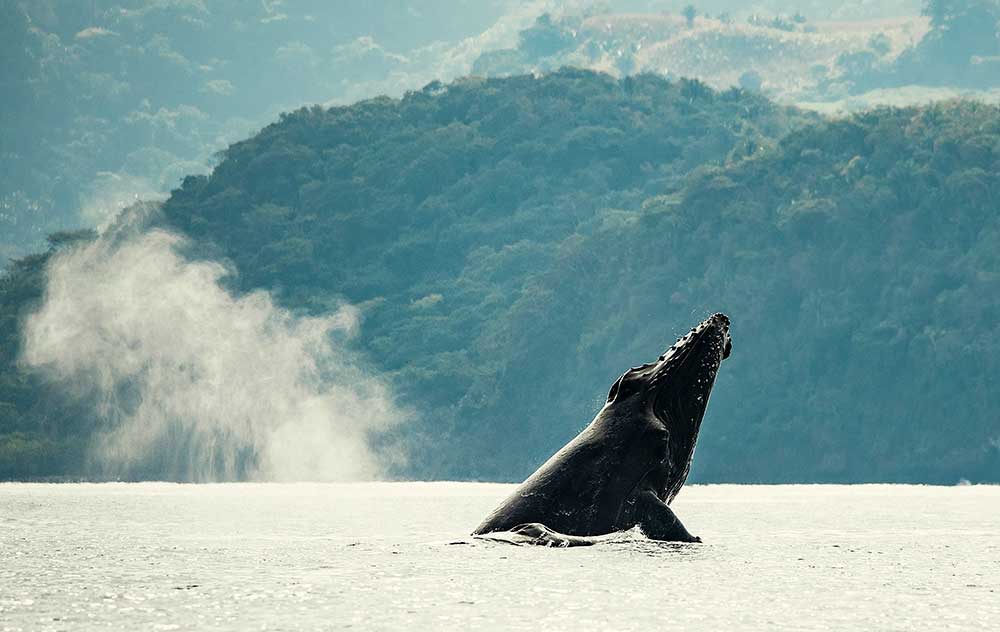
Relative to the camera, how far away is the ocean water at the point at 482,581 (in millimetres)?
19766

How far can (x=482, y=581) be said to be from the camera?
22.8 metres

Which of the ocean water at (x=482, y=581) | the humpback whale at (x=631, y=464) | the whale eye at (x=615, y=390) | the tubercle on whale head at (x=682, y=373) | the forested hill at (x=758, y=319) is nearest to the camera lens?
the ocean water at (x=482, y=581)

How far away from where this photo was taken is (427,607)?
2073cm

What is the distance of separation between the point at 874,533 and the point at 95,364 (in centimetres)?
13491

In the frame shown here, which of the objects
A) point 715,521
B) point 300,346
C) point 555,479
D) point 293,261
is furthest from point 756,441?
point 555,479

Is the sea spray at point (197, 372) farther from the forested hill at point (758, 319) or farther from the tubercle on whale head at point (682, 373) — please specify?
the tubercle on whale head at point (682, 373)

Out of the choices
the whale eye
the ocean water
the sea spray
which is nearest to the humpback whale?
the whale eye

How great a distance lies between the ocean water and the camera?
1977 centimetres

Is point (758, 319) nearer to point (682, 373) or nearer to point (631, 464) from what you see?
point (682, 373)

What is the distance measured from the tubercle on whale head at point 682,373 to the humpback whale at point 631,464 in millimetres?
14

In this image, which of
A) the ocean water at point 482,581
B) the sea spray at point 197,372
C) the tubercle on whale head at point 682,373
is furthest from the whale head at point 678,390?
the sea spray at point 197,372

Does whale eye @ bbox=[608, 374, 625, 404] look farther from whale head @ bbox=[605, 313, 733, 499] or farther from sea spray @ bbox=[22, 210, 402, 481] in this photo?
sea spray @ bbox=[22, 210, 402, 481]

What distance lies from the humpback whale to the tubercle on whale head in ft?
0.05

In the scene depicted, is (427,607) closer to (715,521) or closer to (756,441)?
(715,521)
